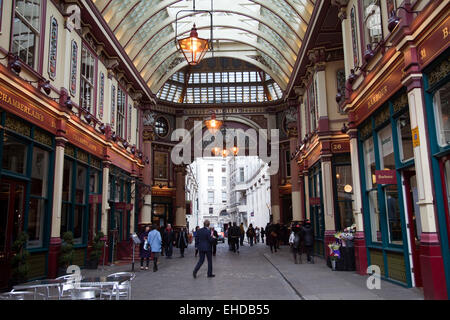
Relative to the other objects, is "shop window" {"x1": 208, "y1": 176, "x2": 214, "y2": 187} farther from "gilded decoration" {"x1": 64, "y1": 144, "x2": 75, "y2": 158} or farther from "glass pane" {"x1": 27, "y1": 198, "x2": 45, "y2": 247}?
"glass pane" {"x1": 27, "y1": 198, "x2": 45, "y2": 247}

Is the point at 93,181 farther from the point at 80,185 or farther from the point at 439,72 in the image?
the point at 439,72

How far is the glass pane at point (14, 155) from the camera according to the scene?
9492 mm

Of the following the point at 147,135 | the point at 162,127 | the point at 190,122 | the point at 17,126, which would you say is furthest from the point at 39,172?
the point at 190,122

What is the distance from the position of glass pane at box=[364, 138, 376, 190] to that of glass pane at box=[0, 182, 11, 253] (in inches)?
370

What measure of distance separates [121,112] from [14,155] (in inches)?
416

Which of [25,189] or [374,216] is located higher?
[25,189]

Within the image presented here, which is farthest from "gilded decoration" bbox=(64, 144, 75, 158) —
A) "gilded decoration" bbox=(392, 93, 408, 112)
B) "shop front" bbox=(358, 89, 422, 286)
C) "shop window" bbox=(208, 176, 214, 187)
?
Result: "shop window" bbox=(208, 176, 214, 187)

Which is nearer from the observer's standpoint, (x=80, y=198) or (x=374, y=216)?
(x=374, y=216)

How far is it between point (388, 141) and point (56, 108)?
30.0 feet

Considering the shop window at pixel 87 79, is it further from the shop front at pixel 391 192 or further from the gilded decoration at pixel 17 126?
the shop front at pixel 391 192

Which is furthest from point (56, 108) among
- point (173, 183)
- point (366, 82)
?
point (173, 183)

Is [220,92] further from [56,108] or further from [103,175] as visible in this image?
[56,108]

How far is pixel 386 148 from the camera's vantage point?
33.5 ft

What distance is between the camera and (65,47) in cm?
1277
